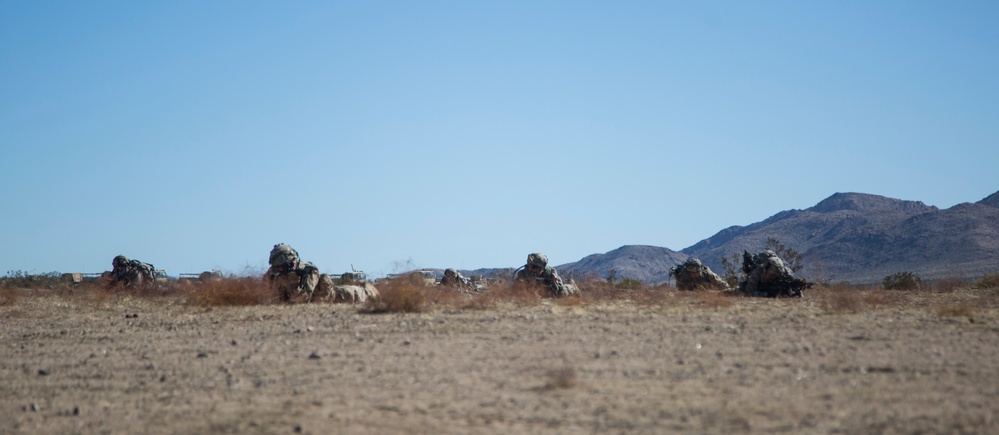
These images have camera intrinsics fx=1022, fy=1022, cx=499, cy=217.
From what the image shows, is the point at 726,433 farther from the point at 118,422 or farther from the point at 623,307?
the point at 623,307

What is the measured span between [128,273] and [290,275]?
1030cm

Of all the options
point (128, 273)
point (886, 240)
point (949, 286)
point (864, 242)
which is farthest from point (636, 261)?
point (128, 273)

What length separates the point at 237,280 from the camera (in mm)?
20953

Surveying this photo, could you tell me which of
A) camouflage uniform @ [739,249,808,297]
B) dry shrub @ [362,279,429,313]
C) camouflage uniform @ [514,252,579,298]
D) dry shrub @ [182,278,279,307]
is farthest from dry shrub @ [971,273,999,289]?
dry shrub @ [182,278,279,307]

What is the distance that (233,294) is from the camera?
2003cm

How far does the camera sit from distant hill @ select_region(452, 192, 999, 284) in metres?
85.5

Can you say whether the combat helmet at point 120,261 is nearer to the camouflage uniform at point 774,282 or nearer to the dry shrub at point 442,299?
the dry shrub at point 442,299

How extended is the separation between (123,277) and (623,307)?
17109mm

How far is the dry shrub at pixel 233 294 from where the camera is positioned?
19984 mm

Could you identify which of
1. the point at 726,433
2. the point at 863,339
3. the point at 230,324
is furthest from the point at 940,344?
the point at 230,324

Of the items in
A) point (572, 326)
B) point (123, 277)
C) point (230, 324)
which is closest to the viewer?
point (572, 326)

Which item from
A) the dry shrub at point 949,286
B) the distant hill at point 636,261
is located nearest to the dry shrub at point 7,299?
the dry shrub at point 949,286

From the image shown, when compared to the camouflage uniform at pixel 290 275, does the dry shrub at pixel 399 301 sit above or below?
below

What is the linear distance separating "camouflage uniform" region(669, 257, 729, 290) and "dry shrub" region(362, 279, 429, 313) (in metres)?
14.2
